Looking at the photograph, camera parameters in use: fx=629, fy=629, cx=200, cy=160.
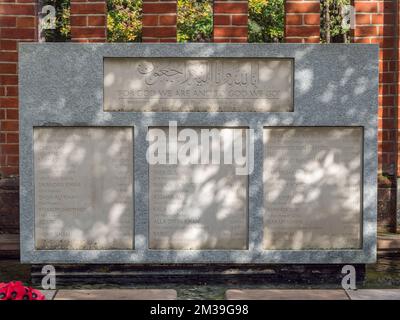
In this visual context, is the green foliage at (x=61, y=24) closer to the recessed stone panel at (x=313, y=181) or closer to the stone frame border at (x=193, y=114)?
the stone frame border at (x=193, y=114)

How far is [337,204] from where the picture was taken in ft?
17.6

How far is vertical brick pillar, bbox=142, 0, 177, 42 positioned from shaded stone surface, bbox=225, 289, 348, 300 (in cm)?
248

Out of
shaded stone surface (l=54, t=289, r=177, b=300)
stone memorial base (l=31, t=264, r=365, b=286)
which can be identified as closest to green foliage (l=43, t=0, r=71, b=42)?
stone memorial base (l=31, t=264, r=365, b=286)

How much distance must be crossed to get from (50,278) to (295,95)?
8.45 ft

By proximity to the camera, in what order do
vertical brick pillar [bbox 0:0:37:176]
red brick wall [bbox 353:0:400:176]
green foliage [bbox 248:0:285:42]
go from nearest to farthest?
vertical brick pillar [bbox 0:0:37:176] < red brick wall [bbox 353:0:400:176] < green foliage [bbox 248:0:285:42]

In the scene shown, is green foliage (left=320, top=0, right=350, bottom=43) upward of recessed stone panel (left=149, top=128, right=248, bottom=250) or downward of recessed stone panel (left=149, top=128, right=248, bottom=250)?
upward

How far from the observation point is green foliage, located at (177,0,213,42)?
1980 cm

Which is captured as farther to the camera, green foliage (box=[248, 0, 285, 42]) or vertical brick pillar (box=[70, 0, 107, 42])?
green foliage (box=[248, 0, 285, 42])

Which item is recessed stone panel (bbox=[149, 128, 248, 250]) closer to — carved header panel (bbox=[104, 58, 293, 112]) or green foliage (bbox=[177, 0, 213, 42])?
carved header panel (bbox=[104, 58, 293, 112])

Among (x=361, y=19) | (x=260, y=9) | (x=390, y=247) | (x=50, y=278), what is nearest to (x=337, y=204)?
(x=390, y=247)

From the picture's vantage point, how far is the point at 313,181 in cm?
534

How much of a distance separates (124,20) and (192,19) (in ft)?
7.09

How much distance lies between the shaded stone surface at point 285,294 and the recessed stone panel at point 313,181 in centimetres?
57
